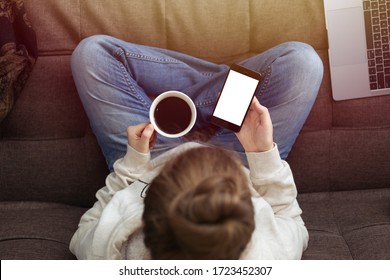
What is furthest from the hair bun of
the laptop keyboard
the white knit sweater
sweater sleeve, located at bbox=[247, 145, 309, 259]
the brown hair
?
the laptop keyboard

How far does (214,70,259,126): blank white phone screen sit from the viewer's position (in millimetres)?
907

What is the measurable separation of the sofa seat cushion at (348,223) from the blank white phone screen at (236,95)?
289 millimetres

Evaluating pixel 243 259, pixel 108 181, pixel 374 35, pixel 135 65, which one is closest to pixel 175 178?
pixel 243 259

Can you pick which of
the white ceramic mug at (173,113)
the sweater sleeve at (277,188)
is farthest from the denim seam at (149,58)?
the sweater sleeve at (277,188)

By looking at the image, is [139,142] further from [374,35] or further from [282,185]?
[374,35]

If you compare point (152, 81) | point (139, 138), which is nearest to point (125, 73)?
point (152, 81)

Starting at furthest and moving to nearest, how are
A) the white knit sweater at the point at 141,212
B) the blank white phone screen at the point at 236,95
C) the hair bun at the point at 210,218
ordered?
1. the blank white phone screen at the point at 236,95
2. the white knit sweater at the point at 141,212
3. the hair bun at the point at 210,218

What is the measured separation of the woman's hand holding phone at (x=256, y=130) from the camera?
89 cm

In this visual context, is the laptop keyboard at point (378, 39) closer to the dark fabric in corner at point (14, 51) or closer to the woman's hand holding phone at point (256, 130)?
the woman's hand holding phone at point (256, 130)

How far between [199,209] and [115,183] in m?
0.36

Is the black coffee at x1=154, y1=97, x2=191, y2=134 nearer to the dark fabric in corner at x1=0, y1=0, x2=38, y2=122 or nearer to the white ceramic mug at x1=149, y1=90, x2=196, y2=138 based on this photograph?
the white ceramic mug at x1=149, y1=90, x2=196, y2=138

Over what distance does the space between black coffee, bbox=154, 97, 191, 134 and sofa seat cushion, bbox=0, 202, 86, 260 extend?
33 cm

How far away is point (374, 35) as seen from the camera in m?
1.06

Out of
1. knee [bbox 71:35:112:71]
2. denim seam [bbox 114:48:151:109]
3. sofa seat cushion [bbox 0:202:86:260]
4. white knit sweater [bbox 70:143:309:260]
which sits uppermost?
knee [bbox 71:35:112:71]
